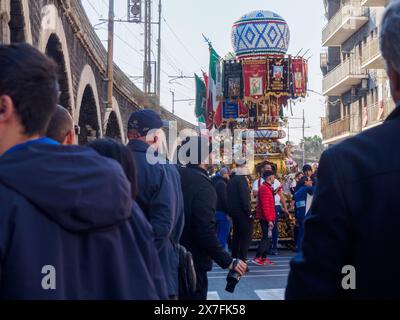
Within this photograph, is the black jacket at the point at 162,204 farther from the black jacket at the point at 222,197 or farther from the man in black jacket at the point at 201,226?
the black jacket at the point at 222,197

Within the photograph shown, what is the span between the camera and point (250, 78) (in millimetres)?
22875

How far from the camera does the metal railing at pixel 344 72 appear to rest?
32291mm

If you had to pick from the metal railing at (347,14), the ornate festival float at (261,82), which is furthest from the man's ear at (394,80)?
the metal railing at (347,14)

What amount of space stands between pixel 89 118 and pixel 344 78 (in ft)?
48.7

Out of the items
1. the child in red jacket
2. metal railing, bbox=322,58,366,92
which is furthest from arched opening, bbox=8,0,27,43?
metal railing, bbox=322,58,366,92

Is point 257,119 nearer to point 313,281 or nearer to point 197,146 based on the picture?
point 197,146

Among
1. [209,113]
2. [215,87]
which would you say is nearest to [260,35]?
[215,87]

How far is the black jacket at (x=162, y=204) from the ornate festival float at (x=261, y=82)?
15984mm

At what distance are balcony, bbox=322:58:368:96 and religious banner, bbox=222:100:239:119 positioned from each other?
942 centimetres

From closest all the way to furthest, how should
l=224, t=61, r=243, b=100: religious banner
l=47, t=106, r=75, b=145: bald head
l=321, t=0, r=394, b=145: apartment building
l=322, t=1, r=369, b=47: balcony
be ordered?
l=47, t=106, r=75, b=145: bald head → l=224, t=61, r=243, b=100: religious banner → l=321, t=0, r=394, b=145: apartment building → l=322, t=1, r=369, b=47: balcony

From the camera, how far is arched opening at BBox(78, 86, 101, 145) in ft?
71.2

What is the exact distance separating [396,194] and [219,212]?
9667mm

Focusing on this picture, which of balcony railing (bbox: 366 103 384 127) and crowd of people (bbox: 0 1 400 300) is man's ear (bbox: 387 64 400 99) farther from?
balcony railing (bbox: 366 103 384 127)

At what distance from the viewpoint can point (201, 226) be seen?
5285 mm
